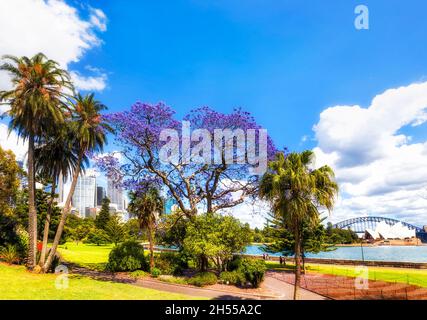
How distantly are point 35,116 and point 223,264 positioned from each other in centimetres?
2033

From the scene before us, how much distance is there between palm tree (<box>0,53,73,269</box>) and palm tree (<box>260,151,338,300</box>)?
61.7 feet

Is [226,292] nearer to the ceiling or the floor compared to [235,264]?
nearer to the floor

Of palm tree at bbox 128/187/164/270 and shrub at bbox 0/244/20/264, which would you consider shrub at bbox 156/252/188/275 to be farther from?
shrub at bbox 0/244/20/264

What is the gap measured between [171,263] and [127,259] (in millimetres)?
4575

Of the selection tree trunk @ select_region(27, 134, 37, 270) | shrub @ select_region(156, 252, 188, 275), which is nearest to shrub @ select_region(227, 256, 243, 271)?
shrub @ select_region(156, 252, 188, 275)

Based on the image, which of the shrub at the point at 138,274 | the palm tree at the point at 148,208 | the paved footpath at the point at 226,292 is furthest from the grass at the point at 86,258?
the paved footpath at the point at 226,292

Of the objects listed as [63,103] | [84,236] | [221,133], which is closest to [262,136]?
[221,133]

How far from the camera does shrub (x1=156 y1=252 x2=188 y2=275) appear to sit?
2948 cm

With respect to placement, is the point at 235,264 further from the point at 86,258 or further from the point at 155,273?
the point at 86,258

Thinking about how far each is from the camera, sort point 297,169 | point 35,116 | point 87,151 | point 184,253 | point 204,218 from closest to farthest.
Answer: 1. point 297,169
2. point 35,116
3. point 204,218
4. point 87,151
5. point 184,253

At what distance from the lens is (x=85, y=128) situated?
Result: 25.8m

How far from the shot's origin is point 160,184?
30.1 metres

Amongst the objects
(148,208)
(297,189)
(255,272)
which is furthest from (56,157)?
(297,189)
